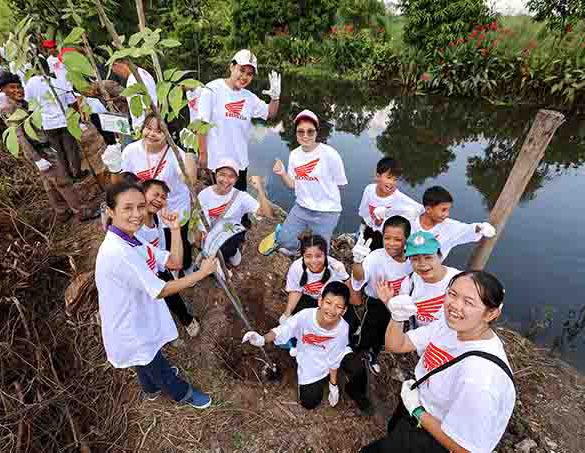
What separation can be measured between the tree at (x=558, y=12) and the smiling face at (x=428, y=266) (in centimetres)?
1186

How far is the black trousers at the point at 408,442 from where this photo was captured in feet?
6.40

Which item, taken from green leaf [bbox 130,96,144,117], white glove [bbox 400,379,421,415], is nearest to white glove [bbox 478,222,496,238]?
white glove [bbox 400,379,421,415]

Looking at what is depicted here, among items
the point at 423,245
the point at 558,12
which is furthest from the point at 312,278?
the point at 558,12

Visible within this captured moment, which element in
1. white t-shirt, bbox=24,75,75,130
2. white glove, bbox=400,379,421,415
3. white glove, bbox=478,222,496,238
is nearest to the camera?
white glove, bbox=400,379,421,415

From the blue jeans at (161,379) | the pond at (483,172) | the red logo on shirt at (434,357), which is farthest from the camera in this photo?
the pond at (483,172)

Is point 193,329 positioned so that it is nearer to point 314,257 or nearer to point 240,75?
point 314,257

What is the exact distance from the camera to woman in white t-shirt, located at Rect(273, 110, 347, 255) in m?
3.40

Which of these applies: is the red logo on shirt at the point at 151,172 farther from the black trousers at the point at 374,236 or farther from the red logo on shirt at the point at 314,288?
the black trousers at the point at 374,236

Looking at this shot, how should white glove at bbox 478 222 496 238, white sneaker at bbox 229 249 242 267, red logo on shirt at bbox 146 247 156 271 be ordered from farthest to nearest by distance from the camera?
white sneaker at bbox 229 249 242 267 < white glove at bbox 478 222 496 238 < red logo on shirt at bbox 146 247 156 271

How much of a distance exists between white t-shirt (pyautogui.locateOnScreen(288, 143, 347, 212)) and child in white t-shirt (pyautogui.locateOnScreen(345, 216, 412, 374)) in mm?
794

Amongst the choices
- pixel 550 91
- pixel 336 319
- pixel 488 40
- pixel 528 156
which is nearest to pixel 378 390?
pixel 336 319

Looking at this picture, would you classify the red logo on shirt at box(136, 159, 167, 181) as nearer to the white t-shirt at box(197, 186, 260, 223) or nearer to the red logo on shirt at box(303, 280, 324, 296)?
the white t-shirt at box(197, 186, 260, 223)

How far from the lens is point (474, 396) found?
4.96 feet

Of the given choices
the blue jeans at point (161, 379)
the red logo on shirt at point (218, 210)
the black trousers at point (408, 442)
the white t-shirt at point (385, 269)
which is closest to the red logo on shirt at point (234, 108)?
the red logo on shirt at point (218, 210)
